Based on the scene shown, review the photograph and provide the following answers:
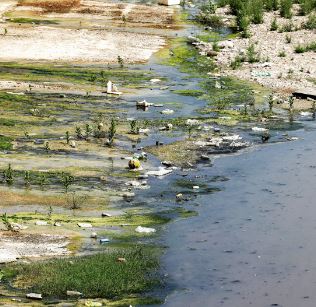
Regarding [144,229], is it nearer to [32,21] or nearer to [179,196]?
[179,196]

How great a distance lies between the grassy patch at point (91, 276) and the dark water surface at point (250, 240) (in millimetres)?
368

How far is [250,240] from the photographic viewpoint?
12.5 metres

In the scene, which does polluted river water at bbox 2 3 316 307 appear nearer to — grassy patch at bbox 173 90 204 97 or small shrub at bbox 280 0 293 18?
grassy patch at bbox 173 90 204 97

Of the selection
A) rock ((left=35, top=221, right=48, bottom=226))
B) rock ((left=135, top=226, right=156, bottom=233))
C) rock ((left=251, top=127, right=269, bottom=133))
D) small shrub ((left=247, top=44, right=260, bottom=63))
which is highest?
small shrub ((left=247, top=44, right=260, bottom=63))

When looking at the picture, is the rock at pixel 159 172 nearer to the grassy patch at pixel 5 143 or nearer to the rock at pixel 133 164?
the rock at pixel 133 164

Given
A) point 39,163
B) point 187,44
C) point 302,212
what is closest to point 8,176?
point 39,163

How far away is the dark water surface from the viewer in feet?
35.4

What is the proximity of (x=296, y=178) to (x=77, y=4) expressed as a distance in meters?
18.0

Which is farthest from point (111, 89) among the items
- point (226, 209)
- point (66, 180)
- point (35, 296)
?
point (35, 296)

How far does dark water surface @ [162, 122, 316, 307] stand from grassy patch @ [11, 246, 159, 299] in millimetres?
368

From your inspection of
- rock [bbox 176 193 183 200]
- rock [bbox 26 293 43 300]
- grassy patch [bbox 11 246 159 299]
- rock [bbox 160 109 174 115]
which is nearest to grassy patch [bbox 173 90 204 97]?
rock [bbox 160 109 174 115]

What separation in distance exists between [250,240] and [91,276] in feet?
8.64

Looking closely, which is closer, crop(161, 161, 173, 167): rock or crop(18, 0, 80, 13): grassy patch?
crop(161, 161, 173, 167): rock

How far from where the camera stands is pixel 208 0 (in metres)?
34.2
